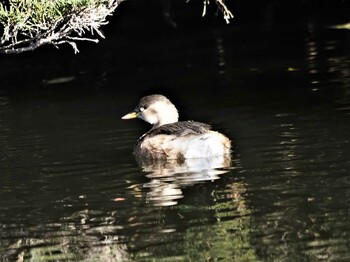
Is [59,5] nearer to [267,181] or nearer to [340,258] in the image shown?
[267,181]

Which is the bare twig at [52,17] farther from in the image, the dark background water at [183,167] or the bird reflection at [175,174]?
the bird reflection at [175,174]

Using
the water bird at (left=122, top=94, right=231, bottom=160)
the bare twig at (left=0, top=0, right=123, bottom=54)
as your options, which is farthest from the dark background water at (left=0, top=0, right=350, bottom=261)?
the bare twig at (left=0, top=0, right=123, bottom=54)

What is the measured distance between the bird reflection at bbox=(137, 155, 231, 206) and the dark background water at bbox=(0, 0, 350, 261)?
3 centimetres

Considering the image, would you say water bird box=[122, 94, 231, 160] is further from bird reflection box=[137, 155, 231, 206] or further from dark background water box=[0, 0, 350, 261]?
dark background water box=[0, 0, 350, 261]

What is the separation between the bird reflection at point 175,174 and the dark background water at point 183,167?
0.11 ft

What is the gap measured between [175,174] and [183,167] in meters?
0.45

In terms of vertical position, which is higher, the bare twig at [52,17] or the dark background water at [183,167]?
the bare twig at [52,17]

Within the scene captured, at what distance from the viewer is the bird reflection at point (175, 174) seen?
434 inches

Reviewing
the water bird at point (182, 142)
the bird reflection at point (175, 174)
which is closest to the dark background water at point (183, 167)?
the bird reflection at point (175, 174)

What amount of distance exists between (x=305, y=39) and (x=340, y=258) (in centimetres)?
1895

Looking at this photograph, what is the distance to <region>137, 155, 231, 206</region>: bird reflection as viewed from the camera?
11.0 metres

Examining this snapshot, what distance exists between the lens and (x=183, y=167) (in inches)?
500

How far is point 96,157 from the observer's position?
535 inches

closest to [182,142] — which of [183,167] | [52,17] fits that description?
[183,167]
